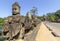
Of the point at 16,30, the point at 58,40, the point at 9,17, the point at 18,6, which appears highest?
the point at 18,6

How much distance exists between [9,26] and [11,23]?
85 mm

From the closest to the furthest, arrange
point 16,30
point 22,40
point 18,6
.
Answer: point 16,30 → point 22,40 → point 18,6

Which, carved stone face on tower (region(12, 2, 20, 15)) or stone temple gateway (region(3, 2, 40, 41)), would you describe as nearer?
stone temple gateway (region(3, 2, 40, 41))

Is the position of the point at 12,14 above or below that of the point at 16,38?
above

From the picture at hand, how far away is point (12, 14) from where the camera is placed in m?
3.20

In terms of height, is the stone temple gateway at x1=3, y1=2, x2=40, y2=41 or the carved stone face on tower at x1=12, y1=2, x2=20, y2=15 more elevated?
the carved stone face on tower at x1=12, y1=2, x2=20, y2=15

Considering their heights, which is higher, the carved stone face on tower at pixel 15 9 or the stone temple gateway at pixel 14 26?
the carved stone face on tower at pixel 15 9

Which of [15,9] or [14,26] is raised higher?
[15,9]

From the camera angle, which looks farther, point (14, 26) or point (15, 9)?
point (15, 9)

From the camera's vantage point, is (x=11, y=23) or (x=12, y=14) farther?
(x=12, y=14)

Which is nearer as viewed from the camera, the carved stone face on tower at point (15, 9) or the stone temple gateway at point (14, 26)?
the stone temple gateway at point (14, 26)

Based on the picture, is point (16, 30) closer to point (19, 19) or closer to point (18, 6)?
point (19, 19)

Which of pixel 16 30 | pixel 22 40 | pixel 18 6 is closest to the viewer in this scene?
pixel 16 30

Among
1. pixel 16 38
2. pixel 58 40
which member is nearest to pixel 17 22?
pixel 16 38
